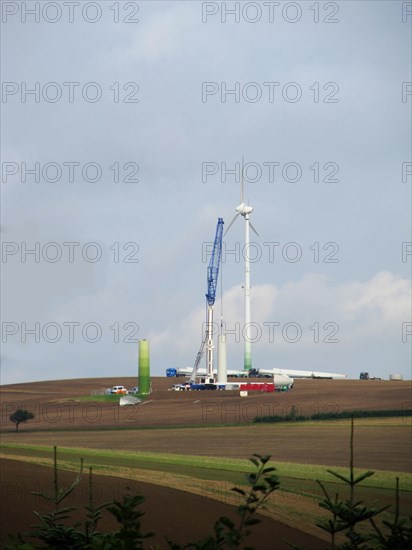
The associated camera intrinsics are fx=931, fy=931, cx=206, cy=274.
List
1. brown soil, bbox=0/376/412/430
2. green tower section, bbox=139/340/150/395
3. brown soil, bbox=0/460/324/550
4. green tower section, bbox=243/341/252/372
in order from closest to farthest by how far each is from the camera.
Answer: brown soil, bbox=0/460/324/550
brown soil, bbox=0/376/412/430
green tower section, bbox=139/340/150/395
green tower section, bbox=243/341/252/372

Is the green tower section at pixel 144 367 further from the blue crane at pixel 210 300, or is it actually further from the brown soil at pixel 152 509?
the brown soil at pixel 152 509

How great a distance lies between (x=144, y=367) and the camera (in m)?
146

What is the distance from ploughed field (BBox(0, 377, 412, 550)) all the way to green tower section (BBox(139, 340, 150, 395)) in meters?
3.38

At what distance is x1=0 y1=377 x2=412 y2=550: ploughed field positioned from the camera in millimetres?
39656

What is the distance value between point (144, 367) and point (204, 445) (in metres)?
63.8

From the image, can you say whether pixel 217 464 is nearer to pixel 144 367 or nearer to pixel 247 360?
pixel 144 367

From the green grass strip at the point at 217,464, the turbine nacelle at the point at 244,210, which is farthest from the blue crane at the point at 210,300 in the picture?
the green grass strip at the point at 217,464

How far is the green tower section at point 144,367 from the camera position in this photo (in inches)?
5709

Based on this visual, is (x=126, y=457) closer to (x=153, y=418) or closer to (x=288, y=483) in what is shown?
(x=288, y=483)

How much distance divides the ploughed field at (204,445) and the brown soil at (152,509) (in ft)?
0.32

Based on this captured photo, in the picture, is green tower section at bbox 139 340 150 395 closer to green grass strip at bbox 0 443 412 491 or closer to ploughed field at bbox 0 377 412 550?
ploughed field at bbox 0 377 412 550

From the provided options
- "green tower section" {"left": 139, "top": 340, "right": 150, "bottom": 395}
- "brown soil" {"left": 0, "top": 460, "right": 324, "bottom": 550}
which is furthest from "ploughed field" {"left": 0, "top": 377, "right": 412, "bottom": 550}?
"green tower section" {"left": 139, "top": 340, "right": 150, "bottom": 395}

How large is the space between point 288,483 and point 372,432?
37293mm

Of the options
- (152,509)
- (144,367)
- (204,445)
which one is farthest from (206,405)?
(152,509)
